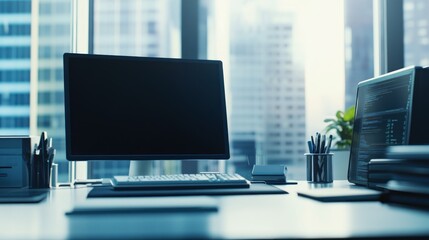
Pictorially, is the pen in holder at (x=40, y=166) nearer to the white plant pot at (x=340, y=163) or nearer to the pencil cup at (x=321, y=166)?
the pencil cup at (x=321, y=166)

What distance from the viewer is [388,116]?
160cm

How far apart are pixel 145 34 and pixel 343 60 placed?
1078mm

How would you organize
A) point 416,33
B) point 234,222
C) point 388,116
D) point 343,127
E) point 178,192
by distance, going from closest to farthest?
point 234,222 < point 178,192 < point 388,116 < point 343,127 < point 416,33

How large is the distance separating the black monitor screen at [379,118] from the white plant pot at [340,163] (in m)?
0.28

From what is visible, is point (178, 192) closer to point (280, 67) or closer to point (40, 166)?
point (40, 166)

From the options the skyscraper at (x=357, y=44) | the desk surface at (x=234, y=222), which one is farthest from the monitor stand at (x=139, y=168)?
the skyscraper at (x=357, y=44)

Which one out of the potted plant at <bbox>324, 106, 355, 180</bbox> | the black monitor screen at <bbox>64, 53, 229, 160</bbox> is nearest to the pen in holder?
the black monitor screen at <bbox>64, 53, 229, 160</bbox>

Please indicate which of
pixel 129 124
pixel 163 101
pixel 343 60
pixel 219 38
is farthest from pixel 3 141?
pixel 343 60

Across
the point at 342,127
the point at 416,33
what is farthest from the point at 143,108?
the point at 416,33

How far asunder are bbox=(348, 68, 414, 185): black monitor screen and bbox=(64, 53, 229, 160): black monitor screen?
1.63 ft

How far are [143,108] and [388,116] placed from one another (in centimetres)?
84

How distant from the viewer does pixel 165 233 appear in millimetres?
840

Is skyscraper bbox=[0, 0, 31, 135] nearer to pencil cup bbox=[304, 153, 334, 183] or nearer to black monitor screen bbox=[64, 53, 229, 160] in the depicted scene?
black monitor screen bbox=[64, 53, 229, 160]

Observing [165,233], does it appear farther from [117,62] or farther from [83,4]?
[83,4]
